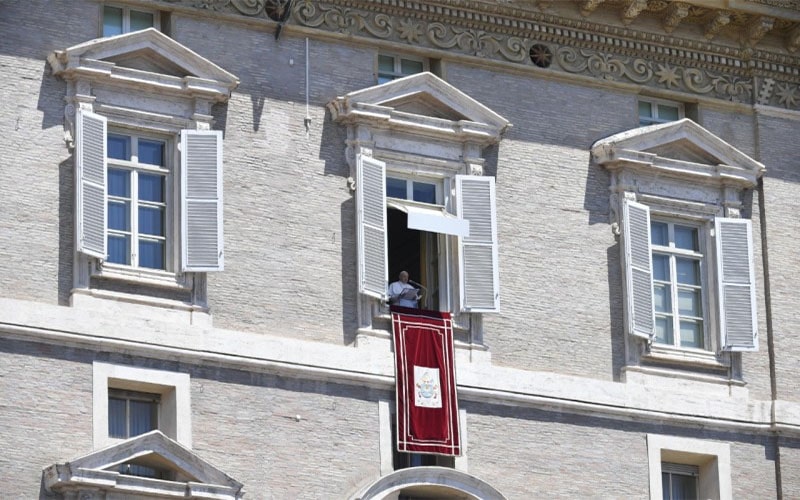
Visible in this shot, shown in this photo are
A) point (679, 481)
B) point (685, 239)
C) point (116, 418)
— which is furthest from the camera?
point (685, 239)

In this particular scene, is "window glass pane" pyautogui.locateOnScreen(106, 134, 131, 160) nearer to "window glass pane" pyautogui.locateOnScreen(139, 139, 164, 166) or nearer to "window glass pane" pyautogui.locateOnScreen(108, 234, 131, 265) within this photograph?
"window glass pane" pyautogui.locateOnScreen(139, 139, 164, 166)

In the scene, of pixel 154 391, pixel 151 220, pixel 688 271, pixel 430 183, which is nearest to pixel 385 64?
pixel 430 183

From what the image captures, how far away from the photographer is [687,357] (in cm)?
4288

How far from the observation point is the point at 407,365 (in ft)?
133

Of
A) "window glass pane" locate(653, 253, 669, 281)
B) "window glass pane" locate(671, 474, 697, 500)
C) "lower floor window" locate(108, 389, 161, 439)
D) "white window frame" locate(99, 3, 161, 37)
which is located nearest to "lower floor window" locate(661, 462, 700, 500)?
"window glass pane" locate(671, 474, 697, 500)

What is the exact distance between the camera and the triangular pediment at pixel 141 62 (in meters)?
39.6

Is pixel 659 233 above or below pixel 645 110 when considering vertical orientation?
below

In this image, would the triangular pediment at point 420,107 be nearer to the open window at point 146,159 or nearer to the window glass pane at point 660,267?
the open window at point 146,159

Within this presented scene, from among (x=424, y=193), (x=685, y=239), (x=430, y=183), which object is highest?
(x=430, y=183)

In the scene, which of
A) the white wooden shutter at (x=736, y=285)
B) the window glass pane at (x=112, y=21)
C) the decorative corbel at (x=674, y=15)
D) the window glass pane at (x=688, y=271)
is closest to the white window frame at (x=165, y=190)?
the window glass pane at (x=112, y=21)

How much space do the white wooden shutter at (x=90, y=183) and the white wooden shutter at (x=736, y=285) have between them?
374 inches

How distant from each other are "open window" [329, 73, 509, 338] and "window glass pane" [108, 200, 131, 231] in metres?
3.27

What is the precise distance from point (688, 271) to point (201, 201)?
7.84 m

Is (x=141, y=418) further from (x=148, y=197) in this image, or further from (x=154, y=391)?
(x=148, y=197)
